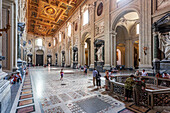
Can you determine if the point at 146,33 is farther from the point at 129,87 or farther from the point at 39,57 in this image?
the point at 39,57

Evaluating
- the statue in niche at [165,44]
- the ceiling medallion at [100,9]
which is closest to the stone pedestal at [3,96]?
the statue in niche at [165,44]

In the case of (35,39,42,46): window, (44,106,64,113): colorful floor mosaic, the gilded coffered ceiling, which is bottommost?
(44,106,64,113): colorful floor mosaic

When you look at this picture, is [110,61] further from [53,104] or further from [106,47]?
[53,104]

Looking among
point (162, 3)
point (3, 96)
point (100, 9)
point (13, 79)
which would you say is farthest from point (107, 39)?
point (3, 96)

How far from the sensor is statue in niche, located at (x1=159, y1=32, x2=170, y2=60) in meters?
6.79

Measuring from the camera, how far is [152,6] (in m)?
7.91

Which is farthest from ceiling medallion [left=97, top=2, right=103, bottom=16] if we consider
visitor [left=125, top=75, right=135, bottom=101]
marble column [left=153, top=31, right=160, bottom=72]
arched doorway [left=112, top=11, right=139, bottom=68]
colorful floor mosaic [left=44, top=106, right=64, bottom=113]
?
colorful floor mosaic [left=44, top=106, right=64, bottom=113]

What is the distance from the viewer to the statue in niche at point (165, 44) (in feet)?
22.3

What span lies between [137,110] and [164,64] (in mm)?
6010

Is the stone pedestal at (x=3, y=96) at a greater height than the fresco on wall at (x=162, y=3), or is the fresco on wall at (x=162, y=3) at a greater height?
the fresco on wall at (x=162, y=3)

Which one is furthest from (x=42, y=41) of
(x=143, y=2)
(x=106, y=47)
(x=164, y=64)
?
(x=164, y=64)

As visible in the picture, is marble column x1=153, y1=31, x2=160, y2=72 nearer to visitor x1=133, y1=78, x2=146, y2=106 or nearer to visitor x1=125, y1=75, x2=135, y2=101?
visitor x1=125, y1=75, x2=135, y2=101

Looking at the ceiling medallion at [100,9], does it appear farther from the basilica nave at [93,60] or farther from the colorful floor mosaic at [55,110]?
the colorful floor mosaic at [55,110]

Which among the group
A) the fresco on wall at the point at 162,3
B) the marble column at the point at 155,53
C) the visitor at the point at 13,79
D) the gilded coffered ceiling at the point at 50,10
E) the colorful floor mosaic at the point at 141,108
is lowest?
the colorful floor mosaic at the point at 141,108
